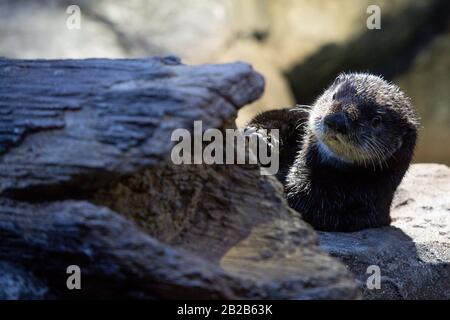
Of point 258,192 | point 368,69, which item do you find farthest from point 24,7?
point 258,192

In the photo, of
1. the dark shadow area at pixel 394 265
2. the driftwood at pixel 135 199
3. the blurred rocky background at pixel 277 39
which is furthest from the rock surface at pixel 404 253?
the blurred rocky background at pixel 277 39

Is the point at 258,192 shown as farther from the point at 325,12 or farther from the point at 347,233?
the point at 325,12

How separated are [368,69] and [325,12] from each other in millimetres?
904

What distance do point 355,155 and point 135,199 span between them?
5.73ft

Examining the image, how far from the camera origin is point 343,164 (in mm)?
4172

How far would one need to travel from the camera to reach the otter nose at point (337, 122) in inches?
156

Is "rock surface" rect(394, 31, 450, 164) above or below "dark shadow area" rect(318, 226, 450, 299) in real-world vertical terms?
above

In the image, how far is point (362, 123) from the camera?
4055 millimetres

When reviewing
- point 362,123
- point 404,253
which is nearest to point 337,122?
Result: point 362,123

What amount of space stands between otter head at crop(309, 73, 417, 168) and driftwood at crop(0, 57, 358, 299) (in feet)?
4.04

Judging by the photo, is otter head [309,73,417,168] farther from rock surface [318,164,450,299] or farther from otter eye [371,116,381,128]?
rock surface [318,164,450,299]

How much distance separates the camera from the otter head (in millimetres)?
4020

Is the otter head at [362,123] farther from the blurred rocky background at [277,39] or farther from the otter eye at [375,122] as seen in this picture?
the blurred rocky background at [277,39]

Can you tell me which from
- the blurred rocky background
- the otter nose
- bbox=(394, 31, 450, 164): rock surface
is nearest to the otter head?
the otter nose
